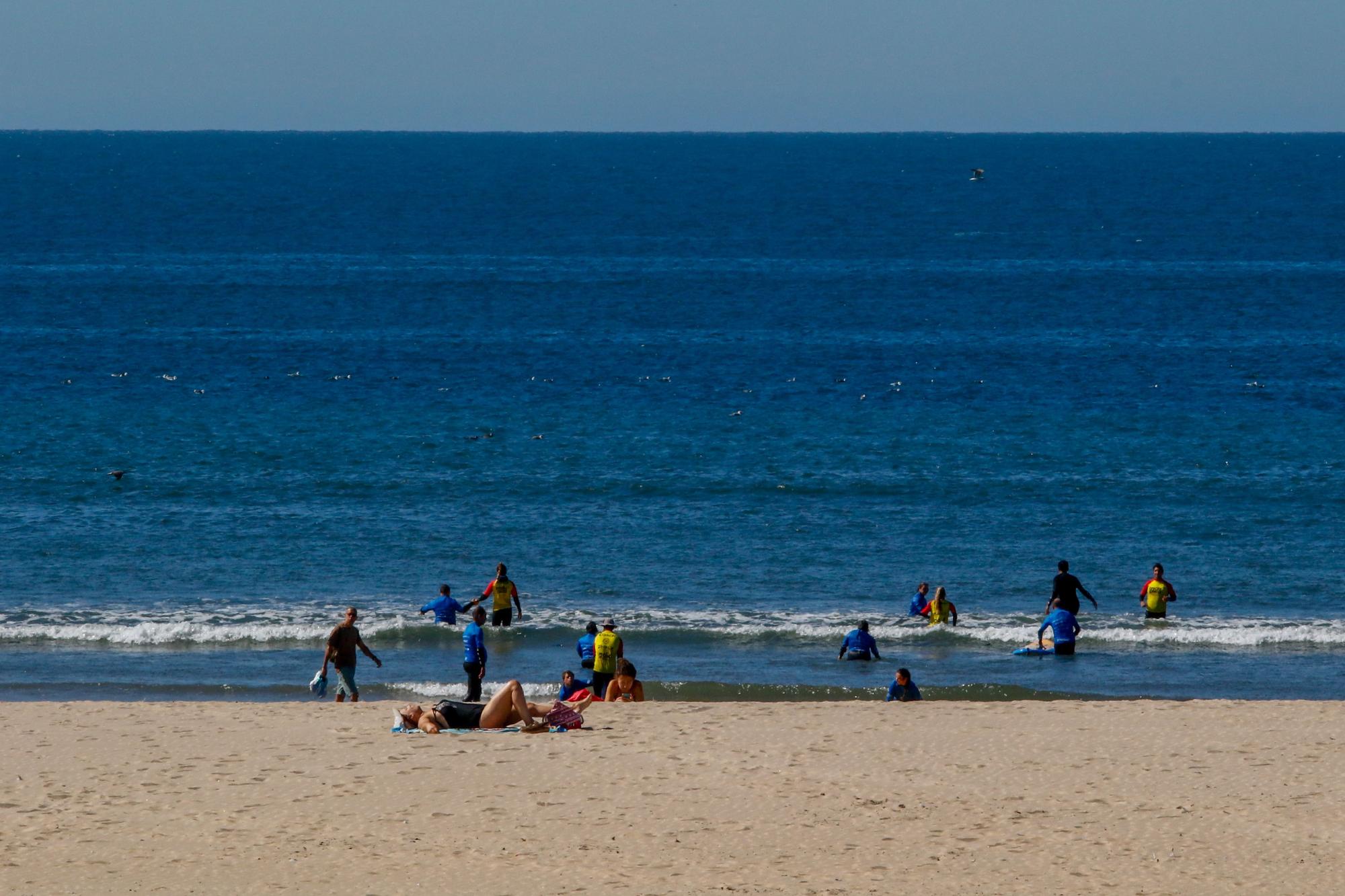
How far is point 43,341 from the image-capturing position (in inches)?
2120

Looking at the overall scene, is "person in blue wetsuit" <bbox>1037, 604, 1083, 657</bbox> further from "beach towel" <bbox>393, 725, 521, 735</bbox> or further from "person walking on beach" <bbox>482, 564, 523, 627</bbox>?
"beach towel" <bbox>393, 725, 521, 735</bbox>

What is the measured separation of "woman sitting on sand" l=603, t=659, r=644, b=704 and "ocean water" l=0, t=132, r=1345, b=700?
78.9 inches

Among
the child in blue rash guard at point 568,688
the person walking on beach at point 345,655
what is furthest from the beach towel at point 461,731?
the person walking on beach at point 345,655

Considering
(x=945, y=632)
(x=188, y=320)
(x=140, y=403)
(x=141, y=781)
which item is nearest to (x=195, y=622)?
(x=141, y=781)

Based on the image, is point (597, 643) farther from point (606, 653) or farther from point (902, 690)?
point (902, 690)

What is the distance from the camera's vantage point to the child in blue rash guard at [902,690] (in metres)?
20.2

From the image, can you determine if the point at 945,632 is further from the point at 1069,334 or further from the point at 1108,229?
the point at 1108,229

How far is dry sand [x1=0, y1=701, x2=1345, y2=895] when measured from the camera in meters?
13.3

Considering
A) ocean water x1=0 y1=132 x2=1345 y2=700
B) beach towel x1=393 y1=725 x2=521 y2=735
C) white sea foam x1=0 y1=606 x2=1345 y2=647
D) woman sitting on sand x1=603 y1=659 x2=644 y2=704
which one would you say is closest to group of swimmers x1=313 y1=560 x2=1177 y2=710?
woman sitting on sand x1=603 y1=659 x2=644 y2=704

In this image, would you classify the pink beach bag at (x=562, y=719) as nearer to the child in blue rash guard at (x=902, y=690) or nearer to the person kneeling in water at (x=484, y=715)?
the person kneeling in water at (x=484, y=715)

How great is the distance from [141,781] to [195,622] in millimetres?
9960

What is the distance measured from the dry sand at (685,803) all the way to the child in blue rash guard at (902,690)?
1.03 metres

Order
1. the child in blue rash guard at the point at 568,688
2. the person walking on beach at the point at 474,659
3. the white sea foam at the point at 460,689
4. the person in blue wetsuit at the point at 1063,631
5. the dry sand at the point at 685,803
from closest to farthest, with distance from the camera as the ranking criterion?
the dry sand at the point at 685,803, the child in blue rash guard at the point at 568,688, the person walking on beach at the point at 474,659, the white sea foam at the point at 460,689, the person in blue wetsuit at the point at 1063,631

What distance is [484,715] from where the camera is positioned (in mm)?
17516
